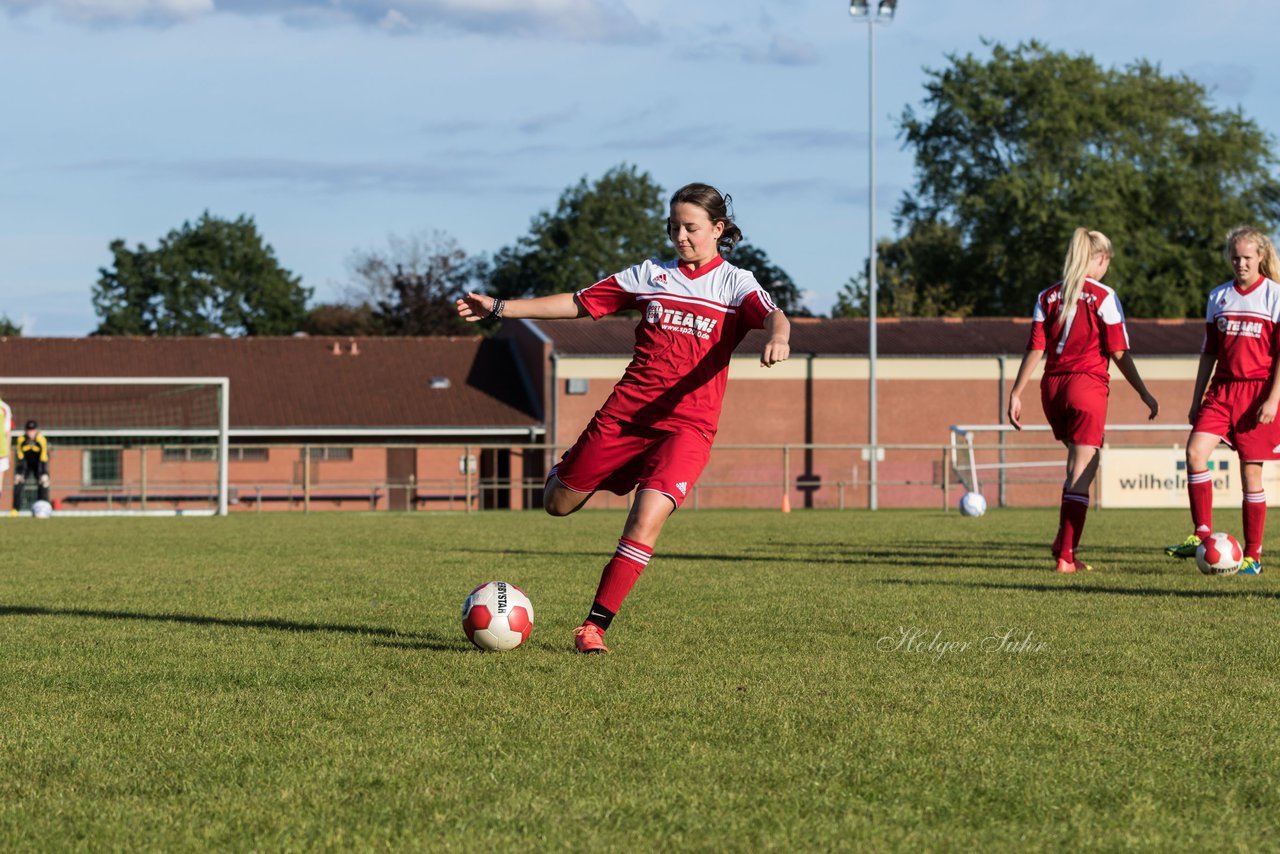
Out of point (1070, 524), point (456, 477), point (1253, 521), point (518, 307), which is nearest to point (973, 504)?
point (1253, 521)

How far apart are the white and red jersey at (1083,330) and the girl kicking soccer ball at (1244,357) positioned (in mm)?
613

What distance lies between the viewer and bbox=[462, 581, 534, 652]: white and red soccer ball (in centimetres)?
615

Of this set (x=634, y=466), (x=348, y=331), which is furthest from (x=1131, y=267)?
(x=634, y=466)

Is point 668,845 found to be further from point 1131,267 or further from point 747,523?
point 1131,267

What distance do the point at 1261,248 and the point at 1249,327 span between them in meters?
0.51

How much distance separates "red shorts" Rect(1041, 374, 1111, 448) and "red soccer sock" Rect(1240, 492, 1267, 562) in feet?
3.56

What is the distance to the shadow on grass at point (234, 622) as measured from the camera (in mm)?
6746

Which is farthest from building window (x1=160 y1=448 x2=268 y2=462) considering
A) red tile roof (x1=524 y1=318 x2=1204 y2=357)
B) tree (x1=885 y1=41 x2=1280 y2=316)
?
tree (x1=885 y1=41 x2=1280 y2=316)

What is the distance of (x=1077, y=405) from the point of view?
10.4 metres

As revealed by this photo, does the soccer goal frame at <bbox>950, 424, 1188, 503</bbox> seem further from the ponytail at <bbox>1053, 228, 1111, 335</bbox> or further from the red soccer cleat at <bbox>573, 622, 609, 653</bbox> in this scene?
the red soccer cleat at <bbox>573, 622, 609, 653</bbox>

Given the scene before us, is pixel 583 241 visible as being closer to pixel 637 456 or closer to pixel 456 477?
pixel 456 477

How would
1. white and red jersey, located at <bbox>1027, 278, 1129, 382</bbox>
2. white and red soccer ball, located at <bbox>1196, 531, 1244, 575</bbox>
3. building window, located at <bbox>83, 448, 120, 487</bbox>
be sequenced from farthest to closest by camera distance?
1. building window, located at <bbox>83, 448, 120, 487</bbox>
2. white and red jersey, located at <bbox>1027, 278, 1129, 382</bbox>
3. white and red soccer ball, located at <bbox>1196, 531, 1244, 575</bbox>

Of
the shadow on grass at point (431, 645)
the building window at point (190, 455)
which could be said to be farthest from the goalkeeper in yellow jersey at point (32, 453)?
the shadow on grass at point (431, 645)

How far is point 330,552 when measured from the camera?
41.7ft
